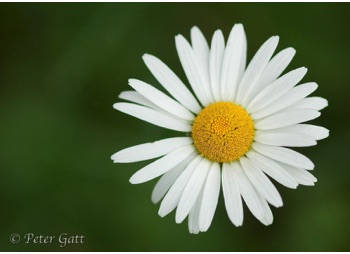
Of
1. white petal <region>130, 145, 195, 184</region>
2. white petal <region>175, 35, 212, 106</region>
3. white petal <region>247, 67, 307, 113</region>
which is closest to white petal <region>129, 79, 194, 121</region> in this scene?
white petal <region>175, 35, 212, 106</region>

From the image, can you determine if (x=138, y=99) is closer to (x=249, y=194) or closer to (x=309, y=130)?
(x=249, y=194)

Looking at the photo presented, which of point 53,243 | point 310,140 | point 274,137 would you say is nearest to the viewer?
point 310,140

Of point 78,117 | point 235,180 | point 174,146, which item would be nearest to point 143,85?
point 174,146

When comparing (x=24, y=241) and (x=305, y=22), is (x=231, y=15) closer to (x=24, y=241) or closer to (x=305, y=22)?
(x=305, y=22)

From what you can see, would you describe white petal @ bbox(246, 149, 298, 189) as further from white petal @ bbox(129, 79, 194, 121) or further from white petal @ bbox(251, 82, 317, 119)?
white petal @ bbox(129, 79, 194, 121)

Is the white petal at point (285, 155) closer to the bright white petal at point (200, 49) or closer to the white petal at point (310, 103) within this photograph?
the white petal at point (310, 103)

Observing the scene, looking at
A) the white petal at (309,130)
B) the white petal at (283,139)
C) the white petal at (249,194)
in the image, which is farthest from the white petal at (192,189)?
the white petal at (309,130)
